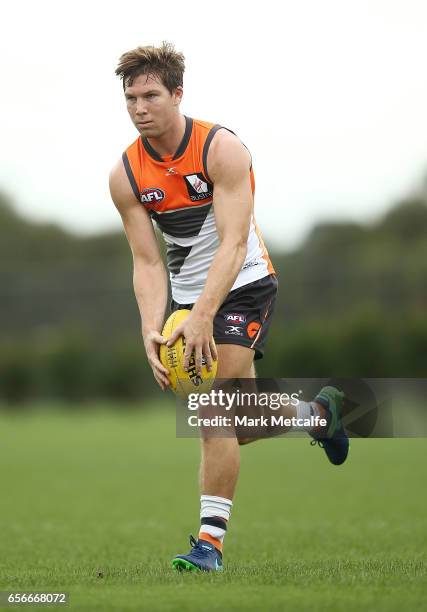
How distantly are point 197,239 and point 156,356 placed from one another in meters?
0.78

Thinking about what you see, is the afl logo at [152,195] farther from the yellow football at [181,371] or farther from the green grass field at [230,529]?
the green grass field at [230,529]

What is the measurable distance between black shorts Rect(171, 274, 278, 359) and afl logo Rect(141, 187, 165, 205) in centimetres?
65

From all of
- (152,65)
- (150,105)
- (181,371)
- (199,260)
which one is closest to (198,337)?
(181,371)

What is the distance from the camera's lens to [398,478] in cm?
1388

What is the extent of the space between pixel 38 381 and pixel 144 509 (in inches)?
854

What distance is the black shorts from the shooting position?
602 cm

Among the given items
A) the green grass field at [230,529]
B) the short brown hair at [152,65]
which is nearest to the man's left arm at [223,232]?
the short brown hair at [152,65]

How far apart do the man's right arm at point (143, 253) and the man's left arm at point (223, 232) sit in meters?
0.43

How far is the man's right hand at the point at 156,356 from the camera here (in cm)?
582

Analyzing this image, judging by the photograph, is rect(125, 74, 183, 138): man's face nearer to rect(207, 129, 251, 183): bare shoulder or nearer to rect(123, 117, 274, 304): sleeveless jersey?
rect(123, 117, 274, 304): sleeveless jersey

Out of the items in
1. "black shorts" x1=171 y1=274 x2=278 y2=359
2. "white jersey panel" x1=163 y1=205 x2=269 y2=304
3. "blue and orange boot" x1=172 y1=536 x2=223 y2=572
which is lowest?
"blue and orange boot" x1=172 y1=536 x2=223 y2=572

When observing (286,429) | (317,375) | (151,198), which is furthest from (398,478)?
(317,375)

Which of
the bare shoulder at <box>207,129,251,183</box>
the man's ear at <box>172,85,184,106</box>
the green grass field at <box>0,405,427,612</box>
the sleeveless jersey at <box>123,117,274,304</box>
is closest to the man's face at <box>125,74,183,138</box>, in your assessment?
the man's ear at <box>172,85,184,106</box>

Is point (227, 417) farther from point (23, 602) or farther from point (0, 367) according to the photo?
point (0, 367)
